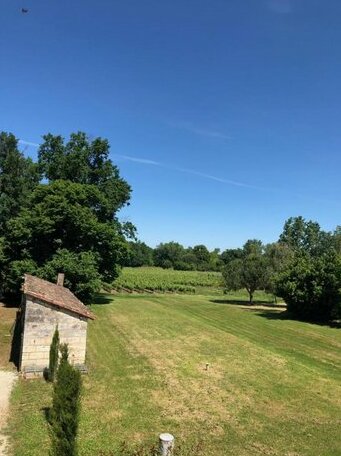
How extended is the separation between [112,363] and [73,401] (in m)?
10.5

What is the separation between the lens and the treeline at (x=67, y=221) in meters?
35.0

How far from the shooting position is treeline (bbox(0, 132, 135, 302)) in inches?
1379

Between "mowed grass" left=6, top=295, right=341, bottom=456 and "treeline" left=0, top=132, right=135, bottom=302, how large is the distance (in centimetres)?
888

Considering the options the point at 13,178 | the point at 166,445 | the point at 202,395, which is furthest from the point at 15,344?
the point at 13,178

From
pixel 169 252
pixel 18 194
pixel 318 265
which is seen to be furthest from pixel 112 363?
pixel 169 252

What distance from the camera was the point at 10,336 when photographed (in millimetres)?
24203

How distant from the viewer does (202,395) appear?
1567 centimetres

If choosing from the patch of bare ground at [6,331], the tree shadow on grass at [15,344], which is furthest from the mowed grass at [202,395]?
the patch of bare ground at [6,331]

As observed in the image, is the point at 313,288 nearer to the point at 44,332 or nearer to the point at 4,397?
the point at 44,332

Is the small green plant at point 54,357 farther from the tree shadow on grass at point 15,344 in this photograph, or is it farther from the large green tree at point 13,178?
the large green tree at point 13,178

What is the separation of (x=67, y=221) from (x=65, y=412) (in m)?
28.8

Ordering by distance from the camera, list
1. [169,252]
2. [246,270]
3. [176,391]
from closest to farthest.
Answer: [176,391] < [246,270] < [169,252]

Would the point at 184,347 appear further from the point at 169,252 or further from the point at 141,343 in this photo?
the point at 169,252

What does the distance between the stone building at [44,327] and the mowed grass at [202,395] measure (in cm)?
106
